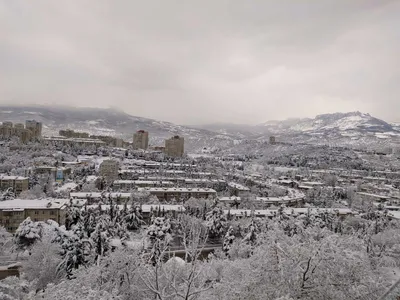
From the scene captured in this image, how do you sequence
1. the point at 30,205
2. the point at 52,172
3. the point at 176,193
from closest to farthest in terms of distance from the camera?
the point at 30,205, the point at 176,193, the point at 52,172

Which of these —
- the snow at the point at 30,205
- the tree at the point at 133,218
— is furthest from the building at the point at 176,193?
the snow at the point at 30,205

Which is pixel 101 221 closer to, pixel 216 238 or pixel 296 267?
pixel 216 238

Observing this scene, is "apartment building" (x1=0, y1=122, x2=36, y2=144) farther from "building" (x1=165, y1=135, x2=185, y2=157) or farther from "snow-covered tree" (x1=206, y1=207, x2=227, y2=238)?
"snow-covered tree" (x1=206, y1=207, x2=227, y2=238)

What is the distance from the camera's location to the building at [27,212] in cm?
3012

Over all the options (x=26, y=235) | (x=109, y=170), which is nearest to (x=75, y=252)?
(x=26, y=235)

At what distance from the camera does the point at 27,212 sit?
30828mm

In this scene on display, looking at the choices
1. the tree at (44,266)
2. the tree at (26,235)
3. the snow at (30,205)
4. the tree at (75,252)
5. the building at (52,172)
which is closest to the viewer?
the tree at (75,252)

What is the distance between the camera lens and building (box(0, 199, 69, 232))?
3012 cm

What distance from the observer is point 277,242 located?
8.89 metres

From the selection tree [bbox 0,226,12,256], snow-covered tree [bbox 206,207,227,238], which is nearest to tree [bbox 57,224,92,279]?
tree [bbox 0,226,12,256]

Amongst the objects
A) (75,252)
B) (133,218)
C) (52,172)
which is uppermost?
(75,252)

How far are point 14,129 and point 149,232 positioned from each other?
3956 inches

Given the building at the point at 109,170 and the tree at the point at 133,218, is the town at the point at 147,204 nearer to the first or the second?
the tree at the point at 133,218

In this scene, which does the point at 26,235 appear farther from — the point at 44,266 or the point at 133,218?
the point at 133,218
